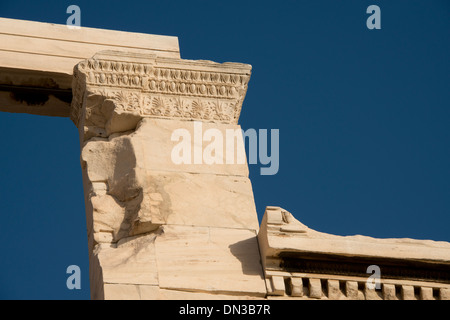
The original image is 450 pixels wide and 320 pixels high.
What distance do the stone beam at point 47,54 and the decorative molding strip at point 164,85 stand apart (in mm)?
324

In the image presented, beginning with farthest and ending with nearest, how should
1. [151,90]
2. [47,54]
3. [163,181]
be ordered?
[47,54] → [151,90] → [163,181]

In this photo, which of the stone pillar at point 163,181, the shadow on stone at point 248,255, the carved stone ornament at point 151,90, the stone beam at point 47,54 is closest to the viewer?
the stone pillar at point 163,181

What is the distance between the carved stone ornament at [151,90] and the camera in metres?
9.87

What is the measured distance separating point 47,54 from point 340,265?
3774mm

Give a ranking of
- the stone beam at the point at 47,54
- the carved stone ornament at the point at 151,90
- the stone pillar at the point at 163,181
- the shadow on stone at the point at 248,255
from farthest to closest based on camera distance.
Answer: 1. the stone beam at the point at 47,54
2. the carved stone ornament at the point at 151,90
3. the shadow on stone at the point at 248,255
4. the stone pillar at the point at 163,181

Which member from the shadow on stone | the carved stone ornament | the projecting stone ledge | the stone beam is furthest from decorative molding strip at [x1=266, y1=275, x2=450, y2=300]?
the stone beam

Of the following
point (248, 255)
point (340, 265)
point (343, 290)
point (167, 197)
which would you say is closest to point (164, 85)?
point (167, 197)

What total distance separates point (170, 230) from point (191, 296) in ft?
2.66

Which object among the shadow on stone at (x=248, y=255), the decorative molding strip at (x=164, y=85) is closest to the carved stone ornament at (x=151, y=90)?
the decorative molding strip at (x=164, y=85)

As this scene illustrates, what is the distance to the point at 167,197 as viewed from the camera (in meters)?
9.09

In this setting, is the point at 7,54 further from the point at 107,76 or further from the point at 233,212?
the point at 233,212

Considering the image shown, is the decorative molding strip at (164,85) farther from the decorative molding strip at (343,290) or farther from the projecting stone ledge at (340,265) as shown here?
the decorative molding strip at (343,290)

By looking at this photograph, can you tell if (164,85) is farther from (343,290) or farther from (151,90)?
(343,290)

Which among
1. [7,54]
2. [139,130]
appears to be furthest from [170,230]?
[7,54]
